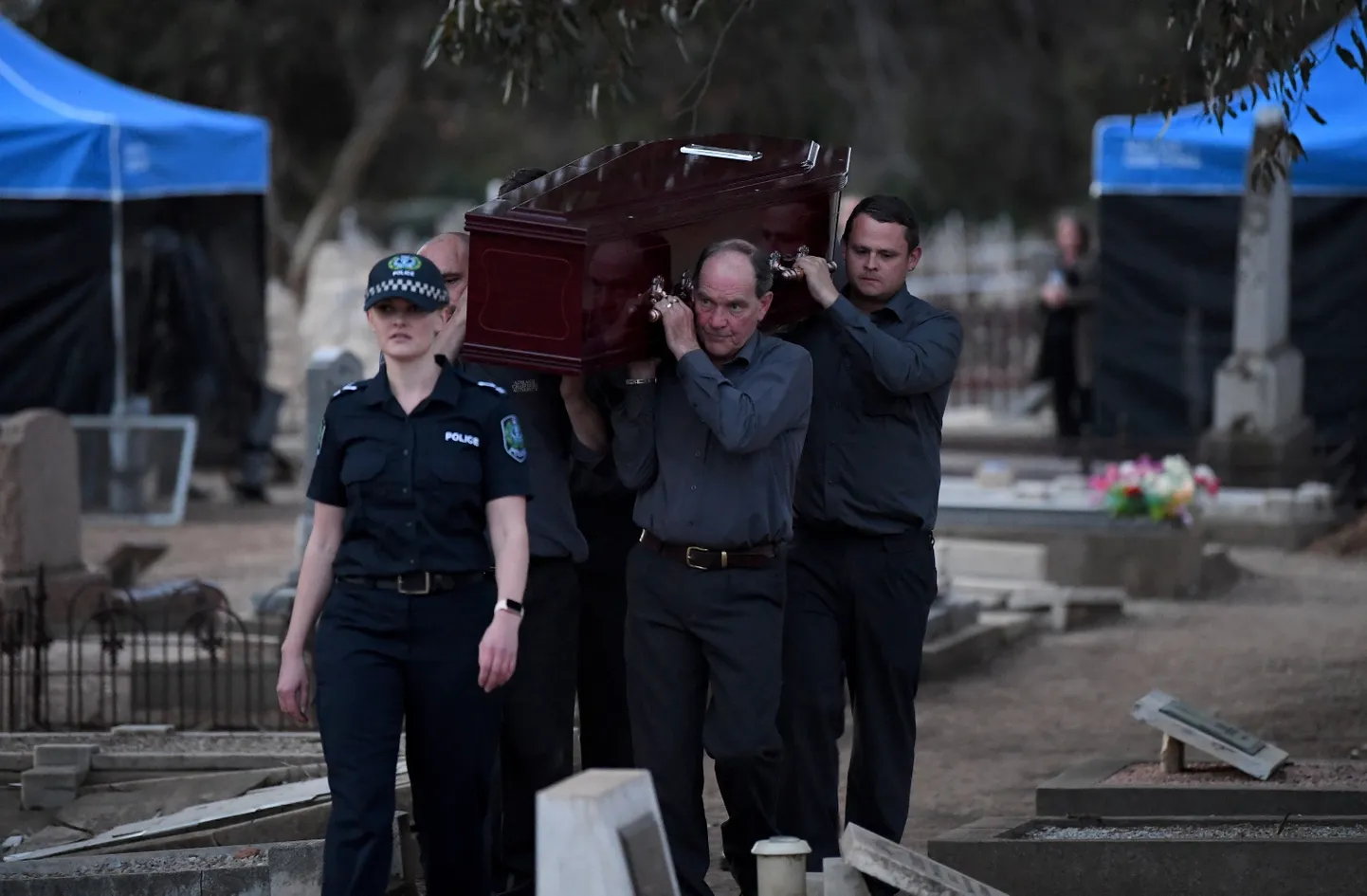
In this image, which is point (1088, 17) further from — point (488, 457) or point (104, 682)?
point (488, 457)

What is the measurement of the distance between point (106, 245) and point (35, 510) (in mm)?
6271

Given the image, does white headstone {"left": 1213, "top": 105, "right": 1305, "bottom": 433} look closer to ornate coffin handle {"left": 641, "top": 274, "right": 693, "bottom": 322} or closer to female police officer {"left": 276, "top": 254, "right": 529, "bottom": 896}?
ornate coffin handle {"left": 641, "top": 274, "right": 693, "bottom": 322}

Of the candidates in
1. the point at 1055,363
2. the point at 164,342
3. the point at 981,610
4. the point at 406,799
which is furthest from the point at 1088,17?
the point at 406,799

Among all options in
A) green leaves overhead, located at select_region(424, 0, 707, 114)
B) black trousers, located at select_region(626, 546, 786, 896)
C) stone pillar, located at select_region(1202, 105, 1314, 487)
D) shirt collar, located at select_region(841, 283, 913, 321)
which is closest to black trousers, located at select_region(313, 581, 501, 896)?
black trousers, located at select_region(626, 546, 786, 896)

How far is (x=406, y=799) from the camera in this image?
648 centimetres

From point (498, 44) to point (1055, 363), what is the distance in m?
11.1

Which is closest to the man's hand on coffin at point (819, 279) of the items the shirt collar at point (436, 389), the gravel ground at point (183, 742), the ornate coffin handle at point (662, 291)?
the ornate coffin handle at point (662, 291)

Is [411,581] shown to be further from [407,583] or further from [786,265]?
[786,265]

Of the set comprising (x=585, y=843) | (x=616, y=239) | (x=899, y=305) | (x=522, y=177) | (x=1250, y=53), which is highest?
(x=1250, y=53)

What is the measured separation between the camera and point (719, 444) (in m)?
5.60

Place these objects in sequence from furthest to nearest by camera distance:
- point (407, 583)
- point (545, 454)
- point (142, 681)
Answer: point (142, 681), point (545, 454), point (407, 583)

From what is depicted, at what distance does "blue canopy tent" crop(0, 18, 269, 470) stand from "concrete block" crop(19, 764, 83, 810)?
30.7 ft

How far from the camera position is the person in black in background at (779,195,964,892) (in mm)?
5926

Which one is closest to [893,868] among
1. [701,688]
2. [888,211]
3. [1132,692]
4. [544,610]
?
[701,688]
